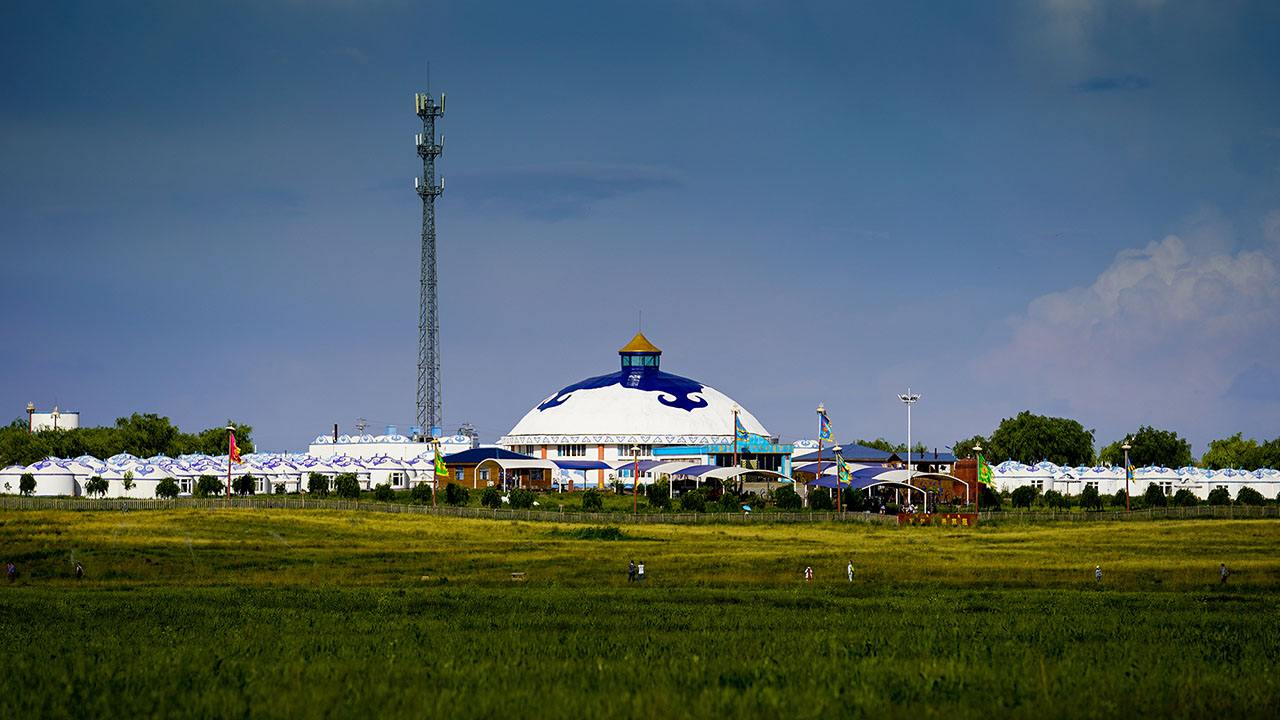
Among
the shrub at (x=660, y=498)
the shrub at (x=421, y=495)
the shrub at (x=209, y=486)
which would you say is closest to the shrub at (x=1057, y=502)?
the shrub at (x=660, y=498)

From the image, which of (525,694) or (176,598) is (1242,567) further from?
(525,694)

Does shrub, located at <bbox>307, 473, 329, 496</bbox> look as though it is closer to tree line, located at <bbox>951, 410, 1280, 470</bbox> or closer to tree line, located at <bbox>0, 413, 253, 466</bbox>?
tree line, located at <bbox>0, 413, 253, 466</bbox>

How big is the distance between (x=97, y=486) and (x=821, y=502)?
6408 cm

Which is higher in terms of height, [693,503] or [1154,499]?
[693,503]

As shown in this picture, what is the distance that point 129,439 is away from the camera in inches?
6658

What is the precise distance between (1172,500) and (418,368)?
8285 cm

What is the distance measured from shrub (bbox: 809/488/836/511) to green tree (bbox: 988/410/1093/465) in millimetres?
84889

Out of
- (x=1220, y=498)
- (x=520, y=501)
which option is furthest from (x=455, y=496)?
(x=1220, y=498)

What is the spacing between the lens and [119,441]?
542 ft

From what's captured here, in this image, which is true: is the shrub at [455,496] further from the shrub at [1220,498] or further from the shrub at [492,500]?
the shrub at [1220,498]

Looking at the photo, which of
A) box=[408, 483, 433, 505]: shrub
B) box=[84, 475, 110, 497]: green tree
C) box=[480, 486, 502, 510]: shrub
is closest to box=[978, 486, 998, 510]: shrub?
box=[480, 486, 502, 510]: shrub

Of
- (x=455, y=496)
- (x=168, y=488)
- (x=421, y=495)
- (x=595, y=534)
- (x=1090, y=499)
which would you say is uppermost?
(x=168, y=488)

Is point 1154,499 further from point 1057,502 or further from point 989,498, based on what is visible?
point 989,498

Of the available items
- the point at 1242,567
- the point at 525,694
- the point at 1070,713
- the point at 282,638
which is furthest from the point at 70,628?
the point at 1242,567
